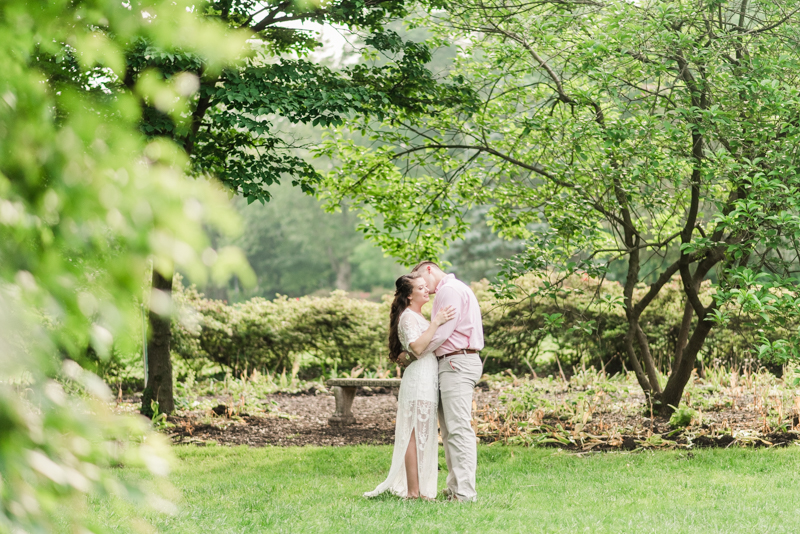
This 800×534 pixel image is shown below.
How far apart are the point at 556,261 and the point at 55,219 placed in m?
6.41

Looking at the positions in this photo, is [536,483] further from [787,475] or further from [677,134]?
[677,134]

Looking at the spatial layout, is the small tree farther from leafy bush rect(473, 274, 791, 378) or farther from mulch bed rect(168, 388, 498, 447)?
leafy bush rect(473, 274, 791, 378)

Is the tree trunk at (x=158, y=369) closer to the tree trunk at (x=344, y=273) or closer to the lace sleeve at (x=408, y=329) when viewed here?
the lace sleeve at (x=408, y=329)

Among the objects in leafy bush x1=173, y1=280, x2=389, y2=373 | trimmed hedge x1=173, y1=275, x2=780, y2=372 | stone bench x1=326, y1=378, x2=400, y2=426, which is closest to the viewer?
stone bench x1=326, y1=378, x2=400, y2=426

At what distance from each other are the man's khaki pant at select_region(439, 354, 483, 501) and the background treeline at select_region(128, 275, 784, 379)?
7051 millimetres

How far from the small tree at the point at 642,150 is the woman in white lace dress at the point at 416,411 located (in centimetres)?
205

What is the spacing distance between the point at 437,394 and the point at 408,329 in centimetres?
55

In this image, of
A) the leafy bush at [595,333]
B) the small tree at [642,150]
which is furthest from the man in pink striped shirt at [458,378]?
the leafy bush at [595,333]

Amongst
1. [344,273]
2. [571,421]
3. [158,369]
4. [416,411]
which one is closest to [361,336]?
[158,369]

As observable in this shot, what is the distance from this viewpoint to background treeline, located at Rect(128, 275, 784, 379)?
12383mm

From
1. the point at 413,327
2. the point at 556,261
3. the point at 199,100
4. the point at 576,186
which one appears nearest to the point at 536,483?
the point at 413,327

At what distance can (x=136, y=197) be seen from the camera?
1.18m

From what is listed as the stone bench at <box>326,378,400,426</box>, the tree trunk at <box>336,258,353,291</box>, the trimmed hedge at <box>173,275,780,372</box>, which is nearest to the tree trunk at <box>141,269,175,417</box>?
the stone bench at <box>326,378,400,426</box>

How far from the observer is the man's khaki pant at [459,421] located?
17.3 feet
